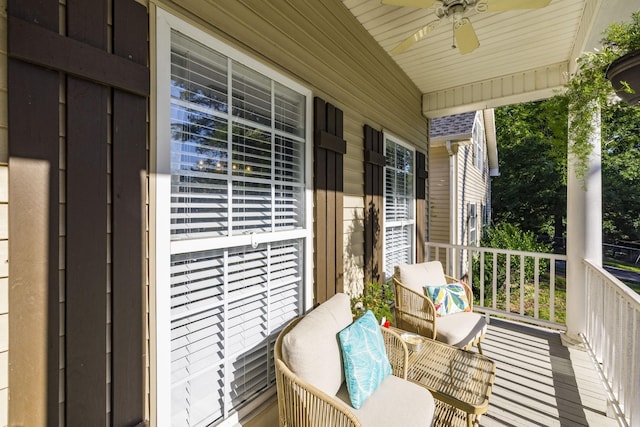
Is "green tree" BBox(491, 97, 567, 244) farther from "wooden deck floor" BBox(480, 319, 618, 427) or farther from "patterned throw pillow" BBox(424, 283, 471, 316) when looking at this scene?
"patterned throw pillow" BBox(424, 283, 471, 316)

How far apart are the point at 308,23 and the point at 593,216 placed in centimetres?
336

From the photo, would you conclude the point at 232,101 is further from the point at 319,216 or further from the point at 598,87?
the point at 598,87

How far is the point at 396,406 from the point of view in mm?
1624


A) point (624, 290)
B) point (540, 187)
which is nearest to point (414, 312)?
point (624, 290)

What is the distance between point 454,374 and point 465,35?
2.53 m

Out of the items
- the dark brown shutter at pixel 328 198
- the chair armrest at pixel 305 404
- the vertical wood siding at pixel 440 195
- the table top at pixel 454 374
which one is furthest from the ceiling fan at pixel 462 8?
the vertical wood siding at pixel 440 195

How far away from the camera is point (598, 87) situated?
2.09m

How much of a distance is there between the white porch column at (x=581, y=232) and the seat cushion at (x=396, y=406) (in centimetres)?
267

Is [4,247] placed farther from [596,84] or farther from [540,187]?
[540,187]

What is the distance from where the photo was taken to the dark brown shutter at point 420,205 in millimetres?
4344

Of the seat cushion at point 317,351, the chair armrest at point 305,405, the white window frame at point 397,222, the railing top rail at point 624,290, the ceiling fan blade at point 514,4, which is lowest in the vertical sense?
the chair armrest at point 305,405

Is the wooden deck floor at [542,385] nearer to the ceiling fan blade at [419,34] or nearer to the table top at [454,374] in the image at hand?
the table top at [454,374]

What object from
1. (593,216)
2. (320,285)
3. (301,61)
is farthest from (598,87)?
(320,285)

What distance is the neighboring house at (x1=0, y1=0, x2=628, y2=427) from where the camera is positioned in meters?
0.99
